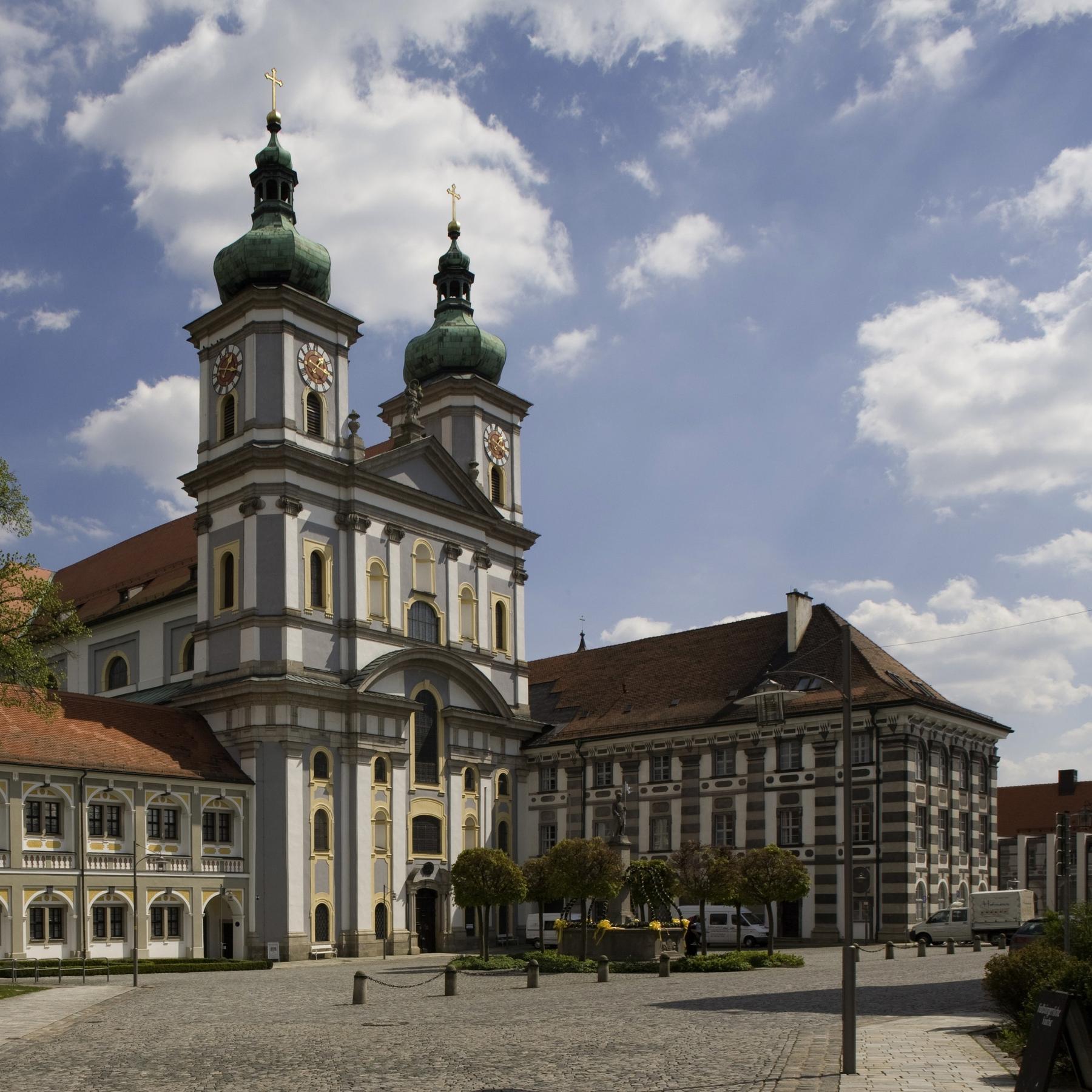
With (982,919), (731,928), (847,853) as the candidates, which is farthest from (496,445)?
(847,853)

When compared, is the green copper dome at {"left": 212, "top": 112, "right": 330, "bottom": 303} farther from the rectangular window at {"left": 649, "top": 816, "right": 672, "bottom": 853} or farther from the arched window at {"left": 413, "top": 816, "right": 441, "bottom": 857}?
the rectangular window at {"left": 649, "top": 816, "right": 672, "bottom": 853}

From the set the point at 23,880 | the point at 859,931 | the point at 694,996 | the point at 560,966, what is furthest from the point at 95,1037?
the point at 859,931

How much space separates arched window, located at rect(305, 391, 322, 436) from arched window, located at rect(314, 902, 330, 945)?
19.0m

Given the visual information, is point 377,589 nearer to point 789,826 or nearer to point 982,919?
point 789,826

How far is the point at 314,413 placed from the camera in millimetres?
56594

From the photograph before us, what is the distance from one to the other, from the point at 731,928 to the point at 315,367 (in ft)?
93.4

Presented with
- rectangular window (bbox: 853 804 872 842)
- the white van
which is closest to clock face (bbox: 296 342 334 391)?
the white van

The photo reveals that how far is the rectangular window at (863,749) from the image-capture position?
5400 centimetres

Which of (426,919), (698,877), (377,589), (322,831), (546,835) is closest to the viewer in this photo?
(698,877)

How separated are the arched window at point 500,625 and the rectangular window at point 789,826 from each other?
15.2 metres

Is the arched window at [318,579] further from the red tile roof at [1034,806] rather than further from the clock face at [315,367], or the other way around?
the red tile roof at [1034,806]

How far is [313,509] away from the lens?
5447cm

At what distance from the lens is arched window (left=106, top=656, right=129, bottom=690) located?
206 ft

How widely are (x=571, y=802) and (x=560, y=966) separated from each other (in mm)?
24231
